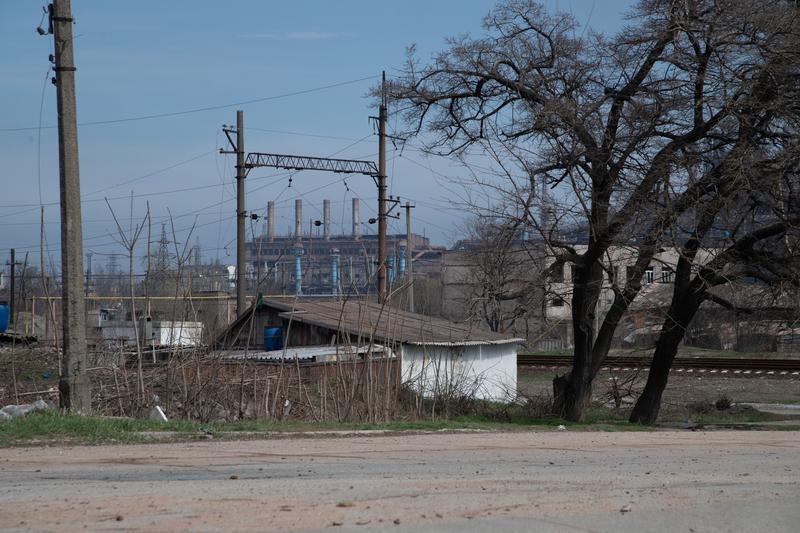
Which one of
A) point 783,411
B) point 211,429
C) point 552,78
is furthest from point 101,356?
point 783,411

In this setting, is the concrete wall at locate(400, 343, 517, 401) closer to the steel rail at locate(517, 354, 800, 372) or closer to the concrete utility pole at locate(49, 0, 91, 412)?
the steel rail at locate(517, 354, 800, 372)

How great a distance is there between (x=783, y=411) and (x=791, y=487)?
858 inches

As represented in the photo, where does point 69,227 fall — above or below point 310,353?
above

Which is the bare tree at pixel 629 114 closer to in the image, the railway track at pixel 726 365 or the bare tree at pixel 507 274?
the bare tree at pixel 507 274

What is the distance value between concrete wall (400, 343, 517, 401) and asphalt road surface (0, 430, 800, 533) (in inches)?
313

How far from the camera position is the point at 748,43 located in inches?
760

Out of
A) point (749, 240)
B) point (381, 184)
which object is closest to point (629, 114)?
point (749, 240)

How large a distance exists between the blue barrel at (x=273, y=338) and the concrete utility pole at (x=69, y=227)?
16.3 meters

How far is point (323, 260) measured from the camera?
2142 inches

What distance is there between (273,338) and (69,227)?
16980mm

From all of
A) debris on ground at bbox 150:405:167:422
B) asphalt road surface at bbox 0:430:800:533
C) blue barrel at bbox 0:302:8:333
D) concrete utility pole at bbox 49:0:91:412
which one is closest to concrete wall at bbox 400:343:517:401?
debris on ground at bbox 150:405:167:422

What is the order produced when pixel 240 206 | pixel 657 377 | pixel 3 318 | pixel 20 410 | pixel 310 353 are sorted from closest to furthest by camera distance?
pixel 20 410 < pixel 657 377 < pixel 310 353 < pixel 240 206 < pixel 3 318

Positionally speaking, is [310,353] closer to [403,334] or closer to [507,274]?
[403,334]

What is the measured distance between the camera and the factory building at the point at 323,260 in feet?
65.6
